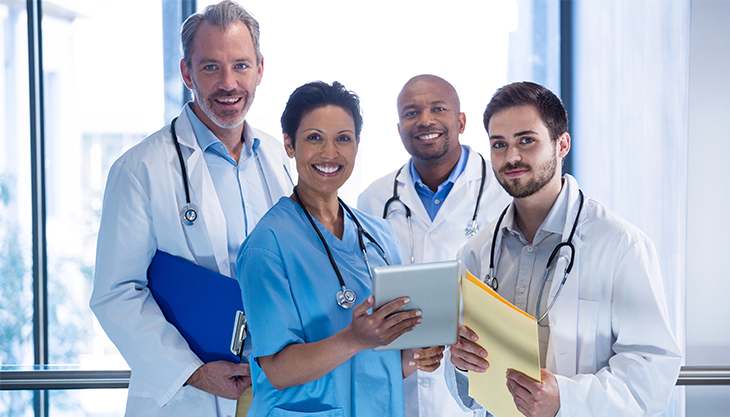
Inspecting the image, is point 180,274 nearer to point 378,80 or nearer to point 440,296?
point 440,296

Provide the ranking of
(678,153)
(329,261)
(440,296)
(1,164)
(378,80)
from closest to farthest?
(440,296)
(329,261)
(678,153)
(1,164)
(378,80)

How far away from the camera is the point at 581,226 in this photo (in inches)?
47.6

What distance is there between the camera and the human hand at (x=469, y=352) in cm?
112

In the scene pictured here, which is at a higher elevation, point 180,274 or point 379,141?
point 379,141

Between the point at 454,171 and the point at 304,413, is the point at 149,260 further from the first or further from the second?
the point at 454,171

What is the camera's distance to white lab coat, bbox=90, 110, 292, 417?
1.31m

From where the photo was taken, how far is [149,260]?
1.37 meters

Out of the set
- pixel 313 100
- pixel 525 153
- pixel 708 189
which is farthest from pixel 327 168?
pixel 708 189

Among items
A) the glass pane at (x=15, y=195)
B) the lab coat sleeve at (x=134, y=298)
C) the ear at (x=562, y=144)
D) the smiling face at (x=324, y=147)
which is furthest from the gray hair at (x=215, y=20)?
the glass pane at (x=15, y=195)


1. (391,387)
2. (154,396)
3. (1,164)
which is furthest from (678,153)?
(1,164)

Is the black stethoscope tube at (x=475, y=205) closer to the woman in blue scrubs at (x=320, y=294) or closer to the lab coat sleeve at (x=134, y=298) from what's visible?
the woman in blue scrubs at (x=320, y=294)

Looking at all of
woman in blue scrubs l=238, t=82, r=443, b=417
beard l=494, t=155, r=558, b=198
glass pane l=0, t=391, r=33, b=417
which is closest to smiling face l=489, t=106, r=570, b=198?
beard l=494, t=155, r=558, b=198

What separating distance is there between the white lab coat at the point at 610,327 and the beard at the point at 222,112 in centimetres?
100

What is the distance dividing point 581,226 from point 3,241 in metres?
2.72
